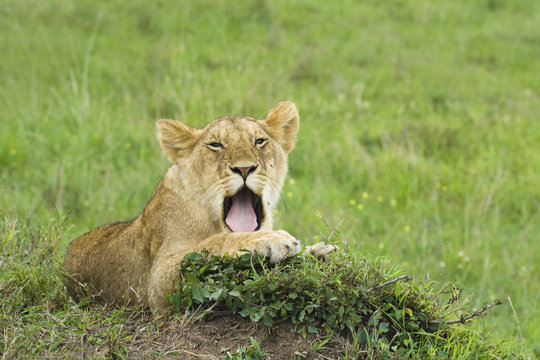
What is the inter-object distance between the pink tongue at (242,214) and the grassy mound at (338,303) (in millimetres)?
255

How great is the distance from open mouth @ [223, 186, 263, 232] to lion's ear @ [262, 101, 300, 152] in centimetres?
66

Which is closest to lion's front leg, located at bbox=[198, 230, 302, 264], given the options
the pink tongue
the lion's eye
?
the pink tongue

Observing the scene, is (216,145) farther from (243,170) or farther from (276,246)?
(276,246)

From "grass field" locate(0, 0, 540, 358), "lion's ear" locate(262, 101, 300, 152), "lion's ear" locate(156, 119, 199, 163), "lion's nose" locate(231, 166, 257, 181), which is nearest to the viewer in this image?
"lion's nose" locate(231, 166, 257, 181)

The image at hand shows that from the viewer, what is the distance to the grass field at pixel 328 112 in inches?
297

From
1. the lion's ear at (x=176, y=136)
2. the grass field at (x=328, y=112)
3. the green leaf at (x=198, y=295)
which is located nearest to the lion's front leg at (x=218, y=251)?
the green leaf at (x=198, y=295)

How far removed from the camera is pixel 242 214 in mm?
4305

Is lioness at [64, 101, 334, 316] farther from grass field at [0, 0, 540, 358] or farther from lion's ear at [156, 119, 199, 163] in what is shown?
grass field at [0, 0, 540, 358]

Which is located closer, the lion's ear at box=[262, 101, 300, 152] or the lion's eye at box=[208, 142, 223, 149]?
the lion's eye at box=[208, 142, 223, 149]

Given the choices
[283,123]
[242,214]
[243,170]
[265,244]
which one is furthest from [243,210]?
[283,123]

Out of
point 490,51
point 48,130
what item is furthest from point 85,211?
point 490,51

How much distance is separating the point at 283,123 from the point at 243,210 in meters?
0.86

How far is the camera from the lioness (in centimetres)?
420

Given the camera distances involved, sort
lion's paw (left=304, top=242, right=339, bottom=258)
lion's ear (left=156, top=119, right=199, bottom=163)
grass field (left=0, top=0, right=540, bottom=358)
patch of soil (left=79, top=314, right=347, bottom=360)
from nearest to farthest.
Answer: patch of soil (left=79, top=314, right=347, bottom=360) < lion's paw (left=304, top=242, right=339, bottom=258) < lion's ear (left=156, top=119, right=199, bottom=163) < grass field (left=0, top=0, right=540, bottom=358)
